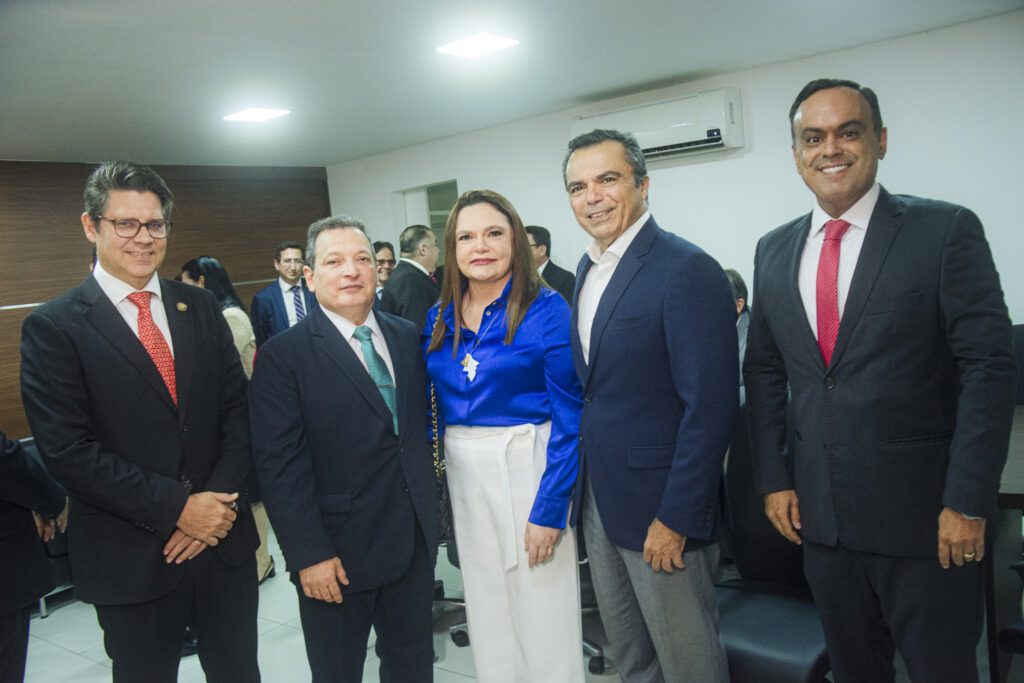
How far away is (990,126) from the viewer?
14.1 feet

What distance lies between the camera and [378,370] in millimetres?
1914

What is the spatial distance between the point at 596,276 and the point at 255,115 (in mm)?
3968

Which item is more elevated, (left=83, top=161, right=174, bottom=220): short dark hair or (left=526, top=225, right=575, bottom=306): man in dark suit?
(left=83, top=161, right=174, bottom=220): short dark hair

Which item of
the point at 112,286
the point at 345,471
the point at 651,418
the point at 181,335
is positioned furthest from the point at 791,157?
the point at 112,286

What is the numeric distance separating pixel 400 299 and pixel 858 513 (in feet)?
10.9

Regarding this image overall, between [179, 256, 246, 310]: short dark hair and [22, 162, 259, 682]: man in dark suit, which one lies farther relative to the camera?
[179, 256, 246, 310]: short dark hair

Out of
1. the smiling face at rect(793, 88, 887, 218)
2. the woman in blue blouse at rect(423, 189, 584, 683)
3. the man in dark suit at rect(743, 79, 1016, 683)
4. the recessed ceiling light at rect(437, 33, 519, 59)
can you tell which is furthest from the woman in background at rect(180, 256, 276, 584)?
the smiling face at rect(793, 88, 887, 218)

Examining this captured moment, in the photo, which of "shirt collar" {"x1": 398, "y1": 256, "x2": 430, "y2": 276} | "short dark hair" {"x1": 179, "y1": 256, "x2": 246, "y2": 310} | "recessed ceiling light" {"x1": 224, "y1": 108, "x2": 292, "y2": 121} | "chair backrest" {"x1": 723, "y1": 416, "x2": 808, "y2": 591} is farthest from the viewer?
"recessed ceiling light" {"x1": 224, "y1": 108, "x2": 292, "y2": 121}

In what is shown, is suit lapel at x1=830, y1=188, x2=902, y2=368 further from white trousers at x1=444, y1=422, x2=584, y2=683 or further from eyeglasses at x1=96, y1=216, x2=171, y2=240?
eyeglasses at x1=96, y1=216, x2=171, y2=240

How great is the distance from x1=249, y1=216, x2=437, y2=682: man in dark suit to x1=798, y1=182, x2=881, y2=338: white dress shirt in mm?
1014

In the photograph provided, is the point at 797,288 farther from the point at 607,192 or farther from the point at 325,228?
the point at 325,228

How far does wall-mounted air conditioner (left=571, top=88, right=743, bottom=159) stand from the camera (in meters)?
5.00

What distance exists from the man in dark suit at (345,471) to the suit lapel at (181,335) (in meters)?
0.16

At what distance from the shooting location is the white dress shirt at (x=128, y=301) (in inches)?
69.1
